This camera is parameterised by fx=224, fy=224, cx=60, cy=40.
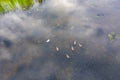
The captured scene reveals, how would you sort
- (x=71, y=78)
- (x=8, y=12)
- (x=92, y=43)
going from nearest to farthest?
(x=71, y=78) → (x=92, y=43) → (x=8, y=12)

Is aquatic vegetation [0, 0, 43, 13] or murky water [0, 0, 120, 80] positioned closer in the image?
murky water [0, 0, 120, 80]

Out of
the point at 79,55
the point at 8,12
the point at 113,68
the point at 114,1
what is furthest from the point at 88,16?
the point at 8,12

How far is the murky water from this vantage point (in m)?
8.43

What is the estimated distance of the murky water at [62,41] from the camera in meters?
8.43

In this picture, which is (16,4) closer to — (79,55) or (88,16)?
(88,16)

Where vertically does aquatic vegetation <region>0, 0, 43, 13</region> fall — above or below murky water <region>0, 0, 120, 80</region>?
below

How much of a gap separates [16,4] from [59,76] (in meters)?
6.50

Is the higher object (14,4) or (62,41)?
(62,41)

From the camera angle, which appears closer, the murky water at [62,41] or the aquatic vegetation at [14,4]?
the murky water at [62,41]

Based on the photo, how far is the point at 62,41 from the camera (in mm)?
9852

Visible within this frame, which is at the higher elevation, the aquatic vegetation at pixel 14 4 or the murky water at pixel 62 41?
the murky water at pixel 62 41

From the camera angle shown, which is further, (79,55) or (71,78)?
(79,55)

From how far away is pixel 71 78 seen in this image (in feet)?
26.5

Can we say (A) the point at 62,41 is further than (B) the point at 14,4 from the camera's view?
No
